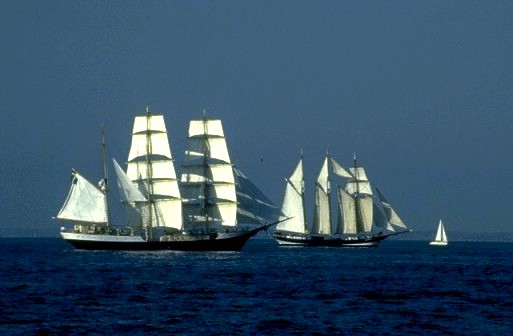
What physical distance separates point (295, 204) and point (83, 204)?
159ft

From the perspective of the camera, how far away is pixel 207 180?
160m

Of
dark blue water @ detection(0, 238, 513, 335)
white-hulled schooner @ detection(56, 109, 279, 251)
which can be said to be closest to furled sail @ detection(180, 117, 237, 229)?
white-hulled schooner @ detection(56, 109, 279, 251)

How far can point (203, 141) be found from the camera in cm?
16112

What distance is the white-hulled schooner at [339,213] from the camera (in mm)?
191125

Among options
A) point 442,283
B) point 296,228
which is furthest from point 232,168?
point 442,283

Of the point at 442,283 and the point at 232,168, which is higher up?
the point at 232,168

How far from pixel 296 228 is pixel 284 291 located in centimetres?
11467

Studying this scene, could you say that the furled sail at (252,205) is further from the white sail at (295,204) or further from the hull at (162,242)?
the white sail at (295,204)

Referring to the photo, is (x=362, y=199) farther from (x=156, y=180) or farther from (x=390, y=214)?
(x=156, y=180)

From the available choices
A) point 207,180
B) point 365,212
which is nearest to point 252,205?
point 207,180

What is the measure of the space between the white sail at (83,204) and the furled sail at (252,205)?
17993 millimetres

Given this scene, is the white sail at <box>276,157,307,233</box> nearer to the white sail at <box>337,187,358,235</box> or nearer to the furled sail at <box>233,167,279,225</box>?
the white sail at <box>337,187,358,235</box>

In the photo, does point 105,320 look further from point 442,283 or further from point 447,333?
point 442,283

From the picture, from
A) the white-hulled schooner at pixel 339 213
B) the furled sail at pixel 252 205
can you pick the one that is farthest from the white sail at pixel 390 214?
the furled sail at pixel 252 205
